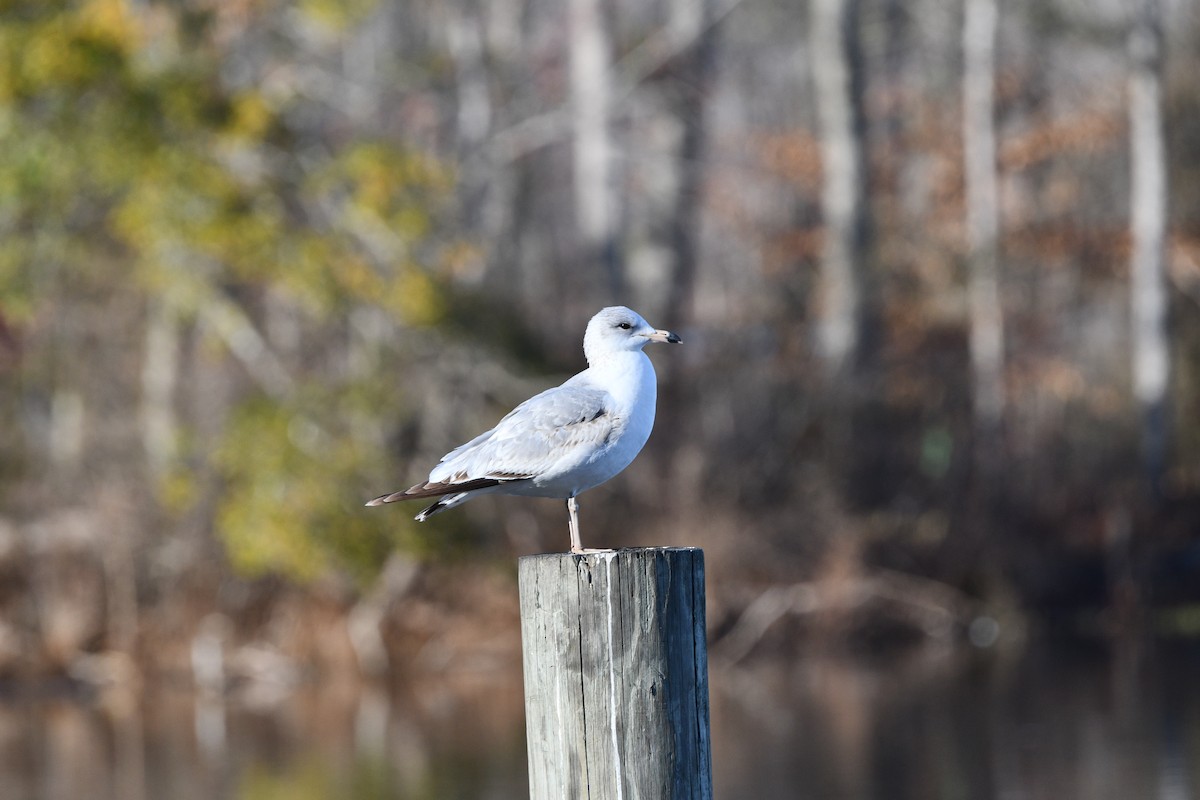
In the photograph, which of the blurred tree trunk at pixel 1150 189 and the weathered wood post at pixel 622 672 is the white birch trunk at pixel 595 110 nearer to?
the blurred tree trunk at pixel 1150 189

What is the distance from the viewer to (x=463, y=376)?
53.8ft

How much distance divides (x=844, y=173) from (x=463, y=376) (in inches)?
282

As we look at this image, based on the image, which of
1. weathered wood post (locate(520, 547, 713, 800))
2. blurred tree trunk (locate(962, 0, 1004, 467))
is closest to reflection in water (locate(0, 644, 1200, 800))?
weathered wood post (locate(520, 547, 713, 800))

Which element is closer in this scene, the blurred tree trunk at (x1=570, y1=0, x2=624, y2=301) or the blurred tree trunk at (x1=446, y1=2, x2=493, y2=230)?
the blurred tree trunk at (x1=570, y1=0, x2=624, y2=301)

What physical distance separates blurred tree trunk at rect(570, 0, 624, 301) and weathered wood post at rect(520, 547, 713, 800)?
665 inches

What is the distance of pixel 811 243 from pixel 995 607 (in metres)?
9.98

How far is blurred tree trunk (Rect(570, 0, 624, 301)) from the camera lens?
21784 millimetres

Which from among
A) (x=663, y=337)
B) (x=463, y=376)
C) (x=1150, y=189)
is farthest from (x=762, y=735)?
(x=1150, y=189)

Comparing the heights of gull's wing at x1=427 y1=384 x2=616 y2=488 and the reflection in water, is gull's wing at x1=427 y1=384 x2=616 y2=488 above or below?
above

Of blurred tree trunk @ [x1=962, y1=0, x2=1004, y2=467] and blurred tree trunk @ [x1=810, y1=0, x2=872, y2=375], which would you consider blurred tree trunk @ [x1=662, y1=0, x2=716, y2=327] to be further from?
blurred tree trunk @ [x1=962, y1=0, x2=1004, y2=467]

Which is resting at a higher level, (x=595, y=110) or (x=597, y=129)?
(x=597, y=129)

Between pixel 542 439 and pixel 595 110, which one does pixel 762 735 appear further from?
pixel 595 110

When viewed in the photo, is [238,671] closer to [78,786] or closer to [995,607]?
[78,786]

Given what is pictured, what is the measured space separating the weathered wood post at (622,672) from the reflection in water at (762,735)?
6570 millimetres
